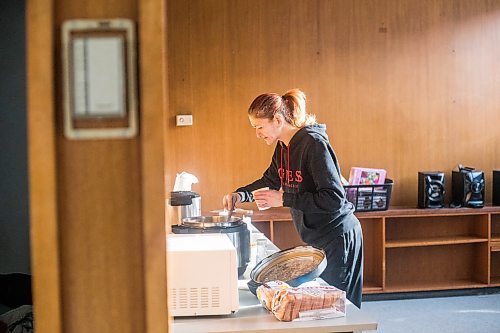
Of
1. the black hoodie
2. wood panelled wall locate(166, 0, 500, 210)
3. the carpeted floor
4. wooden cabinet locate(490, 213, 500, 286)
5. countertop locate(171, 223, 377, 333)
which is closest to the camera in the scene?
countertop locate(171, 223, 377, 333)

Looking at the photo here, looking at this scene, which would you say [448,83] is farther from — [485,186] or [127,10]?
[127,10]

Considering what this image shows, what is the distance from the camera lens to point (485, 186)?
5641 millimetres

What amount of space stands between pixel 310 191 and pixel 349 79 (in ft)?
8.01

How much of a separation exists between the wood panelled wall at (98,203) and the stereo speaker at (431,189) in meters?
4.50

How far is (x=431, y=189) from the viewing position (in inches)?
208

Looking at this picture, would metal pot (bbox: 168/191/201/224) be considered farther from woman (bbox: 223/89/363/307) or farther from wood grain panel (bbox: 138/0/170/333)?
wood grain panel (bbox: 138/0/170/333)

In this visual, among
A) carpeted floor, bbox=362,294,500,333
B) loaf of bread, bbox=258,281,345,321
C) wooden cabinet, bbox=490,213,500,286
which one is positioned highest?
loaf of bread, bbox=258,281,345,321

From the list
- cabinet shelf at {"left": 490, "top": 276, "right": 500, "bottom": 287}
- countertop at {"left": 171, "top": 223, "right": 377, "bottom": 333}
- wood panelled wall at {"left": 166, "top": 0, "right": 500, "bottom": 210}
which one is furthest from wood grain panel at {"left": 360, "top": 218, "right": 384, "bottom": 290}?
countertop at {"left": 171, "top": 223, "right": 377, "bottom": 333}

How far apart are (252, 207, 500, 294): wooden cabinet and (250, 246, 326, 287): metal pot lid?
270 centimetres

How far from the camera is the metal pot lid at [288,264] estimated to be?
7.94ft

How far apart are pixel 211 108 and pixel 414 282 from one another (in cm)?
223

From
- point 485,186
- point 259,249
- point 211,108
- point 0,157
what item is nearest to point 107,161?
point 259,249

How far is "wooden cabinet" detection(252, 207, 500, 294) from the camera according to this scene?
531 centimetres

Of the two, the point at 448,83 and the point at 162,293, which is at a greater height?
the point at 448,83
